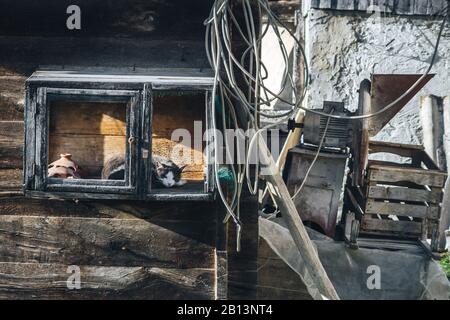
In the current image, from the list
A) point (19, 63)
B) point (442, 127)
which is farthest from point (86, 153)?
point (442, 127)

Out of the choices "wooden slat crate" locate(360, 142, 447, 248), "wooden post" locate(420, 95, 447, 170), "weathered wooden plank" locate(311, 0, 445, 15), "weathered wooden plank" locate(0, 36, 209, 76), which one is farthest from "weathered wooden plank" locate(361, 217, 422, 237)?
"weathered wooden plank" locate(311, 0, 445, 15)

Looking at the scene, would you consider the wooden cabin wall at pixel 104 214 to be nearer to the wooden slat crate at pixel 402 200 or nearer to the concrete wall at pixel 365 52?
the wooden slat crate at pixel 402 200

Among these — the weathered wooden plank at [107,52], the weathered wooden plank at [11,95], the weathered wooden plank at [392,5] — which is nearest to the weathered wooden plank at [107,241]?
the weathered wooden plank at [11,95]

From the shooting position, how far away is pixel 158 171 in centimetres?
478

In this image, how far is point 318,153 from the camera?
256 inches

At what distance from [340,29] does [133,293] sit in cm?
627

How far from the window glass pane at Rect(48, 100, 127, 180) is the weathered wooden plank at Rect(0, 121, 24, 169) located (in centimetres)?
21

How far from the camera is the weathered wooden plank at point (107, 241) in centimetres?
484

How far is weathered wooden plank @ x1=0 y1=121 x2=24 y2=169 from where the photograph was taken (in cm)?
480

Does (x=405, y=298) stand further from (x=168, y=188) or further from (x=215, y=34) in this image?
(x=215, y=34)

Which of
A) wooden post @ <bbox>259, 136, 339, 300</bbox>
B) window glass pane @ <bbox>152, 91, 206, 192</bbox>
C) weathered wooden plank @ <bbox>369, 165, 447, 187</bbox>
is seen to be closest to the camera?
window glass pane @ <bbox>152, 91, 206, 192</bbox>

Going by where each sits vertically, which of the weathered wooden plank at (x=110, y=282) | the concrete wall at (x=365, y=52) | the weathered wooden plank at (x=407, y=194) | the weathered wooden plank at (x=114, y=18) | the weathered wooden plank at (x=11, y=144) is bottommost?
the weathered wooden plank at (x=110, y=282)

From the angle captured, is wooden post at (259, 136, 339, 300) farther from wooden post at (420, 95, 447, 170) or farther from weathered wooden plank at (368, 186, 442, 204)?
wooden post at (420, 95, 447, 170)

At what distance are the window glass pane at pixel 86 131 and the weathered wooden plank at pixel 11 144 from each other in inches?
8.5
